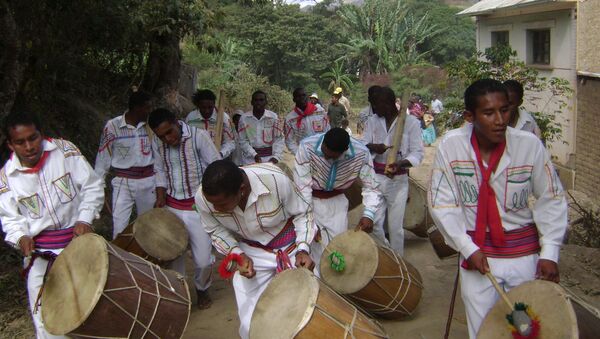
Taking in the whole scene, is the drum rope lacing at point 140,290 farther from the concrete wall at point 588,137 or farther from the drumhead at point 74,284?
the concrete wall at point 588,137

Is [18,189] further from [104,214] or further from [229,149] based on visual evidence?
[104,214]

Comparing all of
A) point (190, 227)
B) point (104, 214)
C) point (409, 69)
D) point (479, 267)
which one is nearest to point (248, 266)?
point (479, 267)

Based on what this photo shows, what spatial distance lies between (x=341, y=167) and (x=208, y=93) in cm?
332

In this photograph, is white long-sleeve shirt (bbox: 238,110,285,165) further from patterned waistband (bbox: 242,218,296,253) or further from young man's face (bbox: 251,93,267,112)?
patterned waistband (bbox: 242,218,296,253)

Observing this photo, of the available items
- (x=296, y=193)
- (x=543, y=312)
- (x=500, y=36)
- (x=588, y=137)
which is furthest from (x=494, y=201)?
(x=500, y=36)

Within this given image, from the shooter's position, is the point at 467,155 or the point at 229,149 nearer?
the point at 467,155

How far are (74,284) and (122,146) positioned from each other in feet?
9.32

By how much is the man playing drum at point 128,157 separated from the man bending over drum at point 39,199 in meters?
2.15

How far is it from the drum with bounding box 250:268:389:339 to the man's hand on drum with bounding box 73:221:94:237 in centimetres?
134

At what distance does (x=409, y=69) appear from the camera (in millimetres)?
30781

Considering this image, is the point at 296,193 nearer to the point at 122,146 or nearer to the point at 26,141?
the point at 26,141

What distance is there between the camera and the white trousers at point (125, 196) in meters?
6.25

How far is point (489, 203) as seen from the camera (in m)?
3.11

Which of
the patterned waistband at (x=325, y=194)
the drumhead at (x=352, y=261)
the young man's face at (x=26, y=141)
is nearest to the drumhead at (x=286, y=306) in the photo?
the drumhead at (x=352, y=261)
